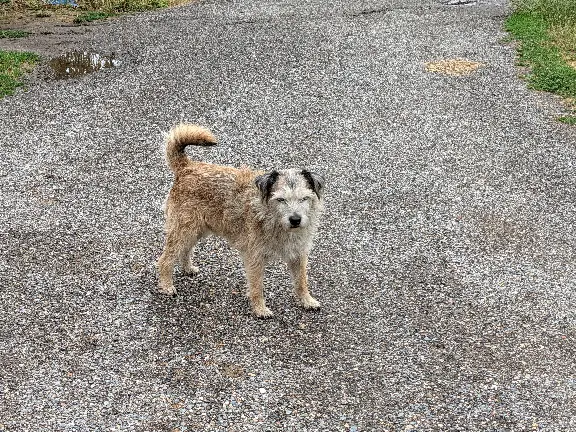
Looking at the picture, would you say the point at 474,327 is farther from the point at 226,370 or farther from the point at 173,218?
the point at 173,218

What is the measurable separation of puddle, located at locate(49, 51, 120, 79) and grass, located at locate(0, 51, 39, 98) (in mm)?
477

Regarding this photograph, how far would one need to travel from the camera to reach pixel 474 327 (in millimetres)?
5832

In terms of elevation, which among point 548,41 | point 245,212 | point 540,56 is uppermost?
point 548,41

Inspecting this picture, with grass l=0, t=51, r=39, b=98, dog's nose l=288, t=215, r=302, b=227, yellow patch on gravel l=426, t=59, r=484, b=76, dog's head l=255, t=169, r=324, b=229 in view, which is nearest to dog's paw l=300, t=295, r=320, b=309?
dog's head l=255, t=169, r=324, b=229

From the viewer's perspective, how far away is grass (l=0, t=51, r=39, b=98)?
12242 millimetres

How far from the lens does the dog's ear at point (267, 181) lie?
17.6ft

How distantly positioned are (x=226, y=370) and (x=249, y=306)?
0.96m

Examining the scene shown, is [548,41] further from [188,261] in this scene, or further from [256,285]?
[256,285]

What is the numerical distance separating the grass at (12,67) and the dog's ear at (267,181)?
852cm

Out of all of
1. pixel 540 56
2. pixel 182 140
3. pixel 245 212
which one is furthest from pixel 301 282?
pixel 540 56

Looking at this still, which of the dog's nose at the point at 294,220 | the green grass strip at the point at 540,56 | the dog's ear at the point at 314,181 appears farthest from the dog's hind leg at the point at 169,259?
the green grass strip at the point at 540,56

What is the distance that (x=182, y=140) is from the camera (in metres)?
5.97

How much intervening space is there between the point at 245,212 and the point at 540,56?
33.6ft

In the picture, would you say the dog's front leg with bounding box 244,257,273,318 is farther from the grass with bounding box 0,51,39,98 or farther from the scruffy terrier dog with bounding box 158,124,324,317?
the grass with bounding box 0,51,39,98
